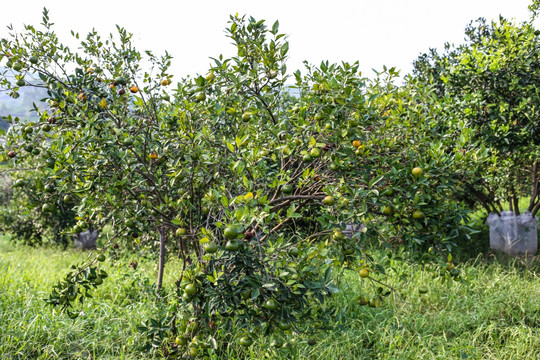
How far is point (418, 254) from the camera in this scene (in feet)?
8.89

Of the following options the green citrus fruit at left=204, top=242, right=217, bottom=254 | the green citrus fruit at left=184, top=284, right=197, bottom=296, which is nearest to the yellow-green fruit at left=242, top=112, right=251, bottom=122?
the green citrus fruit at left=204, top=242, right=217, bottom=254

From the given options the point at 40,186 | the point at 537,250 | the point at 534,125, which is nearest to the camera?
the point at 40,186

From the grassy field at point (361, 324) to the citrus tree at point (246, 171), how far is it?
581 millimetres

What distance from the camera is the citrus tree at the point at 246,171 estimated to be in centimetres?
215

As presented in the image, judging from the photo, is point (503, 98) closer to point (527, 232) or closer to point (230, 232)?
point (527, 232)

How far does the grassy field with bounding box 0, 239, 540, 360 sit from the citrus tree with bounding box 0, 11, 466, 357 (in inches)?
22.9

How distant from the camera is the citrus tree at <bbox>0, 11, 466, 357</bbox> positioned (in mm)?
2148

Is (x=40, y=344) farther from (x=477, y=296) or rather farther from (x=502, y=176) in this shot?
(x=502, y=176)

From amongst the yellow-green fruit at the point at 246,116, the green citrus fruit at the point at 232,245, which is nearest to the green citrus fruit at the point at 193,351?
the green citrus fruit at the point at 232,245

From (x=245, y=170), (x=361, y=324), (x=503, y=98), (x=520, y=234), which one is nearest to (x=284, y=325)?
(x=245, y=170)

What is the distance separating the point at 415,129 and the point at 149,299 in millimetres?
2870

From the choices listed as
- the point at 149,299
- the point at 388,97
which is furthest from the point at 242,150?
the point at 149,299

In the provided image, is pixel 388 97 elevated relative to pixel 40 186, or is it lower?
elevated

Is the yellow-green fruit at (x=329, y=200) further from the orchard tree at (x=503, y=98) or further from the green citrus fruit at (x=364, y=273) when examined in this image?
the orchard tree at (x=503, y=98)
